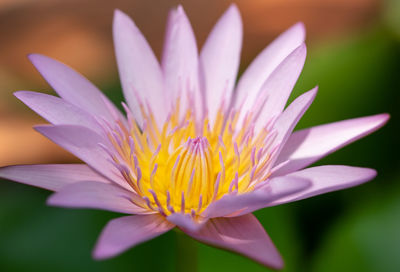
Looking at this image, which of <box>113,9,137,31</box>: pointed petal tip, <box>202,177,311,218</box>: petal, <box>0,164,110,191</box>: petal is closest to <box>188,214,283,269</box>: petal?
<box>202,177,311,218</box>: petal

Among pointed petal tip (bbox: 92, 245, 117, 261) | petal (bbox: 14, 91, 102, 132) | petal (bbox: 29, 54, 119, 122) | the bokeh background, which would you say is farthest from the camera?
the bokeh background

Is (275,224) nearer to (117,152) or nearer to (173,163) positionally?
(173,163)

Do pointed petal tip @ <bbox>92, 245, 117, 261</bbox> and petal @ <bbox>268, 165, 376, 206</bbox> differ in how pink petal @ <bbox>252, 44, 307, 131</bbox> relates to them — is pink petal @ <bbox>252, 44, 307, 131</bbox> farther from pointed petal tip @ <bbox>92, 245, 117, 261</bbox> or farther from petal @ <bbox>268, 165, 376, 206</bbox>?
pointed petal tip @ <bbox>92, 245, 117, 261</bbox>

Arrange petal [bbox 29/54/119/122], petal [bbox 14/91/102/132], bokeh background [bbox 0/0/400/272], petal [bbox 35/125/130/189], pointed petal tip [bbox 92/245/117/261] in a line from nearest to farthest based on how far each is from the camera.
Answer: pointed petal tip [bbox 92/245/117/261]
petal [bbox 35/125/130/189]
petal [bbox 14/91/102/132]
petal [bbox 29/54/119/122]
bokeh background [bbox 0/0/400/272]

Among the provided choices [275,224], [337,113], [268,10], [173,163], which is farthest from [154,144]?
[268,10]

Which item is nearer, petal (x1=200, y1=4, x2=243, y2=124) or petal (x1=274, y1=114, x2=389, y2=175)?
petal (x1=274, y1=114, x2=389, y2=175)

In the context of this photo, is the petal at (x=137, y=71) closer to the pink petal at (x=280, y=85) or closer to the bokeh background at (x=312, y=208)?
the pink petal at (x=280, y=85)
